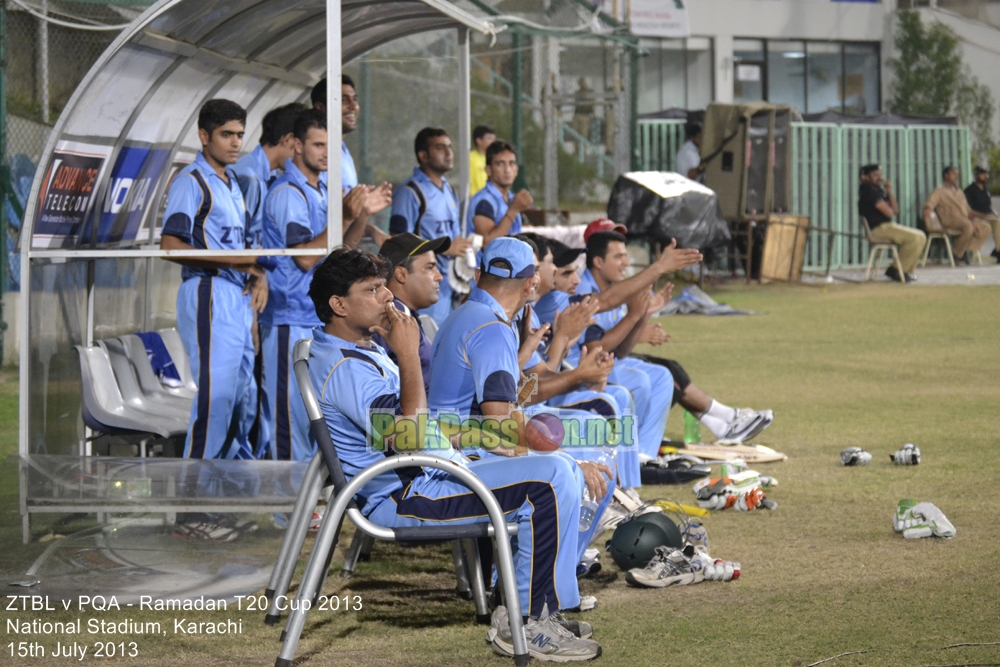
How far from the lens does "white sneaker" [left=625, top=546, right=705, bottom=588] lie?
571 cm

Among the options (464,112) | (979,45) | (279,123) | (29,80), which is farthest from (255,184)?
(979,45)

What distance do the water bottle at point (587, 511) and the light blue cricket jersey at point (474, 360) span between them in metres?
0.56

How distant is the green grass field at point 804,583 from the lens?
482 cm

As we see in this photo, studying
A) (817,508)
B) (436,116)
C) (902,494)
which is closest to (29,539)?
(817,508)

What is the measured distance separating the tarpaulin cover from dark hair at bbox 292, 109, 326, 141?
13.0 meters

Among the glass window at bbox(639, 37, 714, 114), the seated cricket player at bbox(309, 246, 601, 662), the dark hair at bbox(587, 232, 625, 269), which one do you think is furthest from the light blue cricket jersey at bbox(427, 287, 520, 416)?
the glass window at bbox(639, 37, 714, 114)

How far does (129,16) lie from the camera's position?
16172mm

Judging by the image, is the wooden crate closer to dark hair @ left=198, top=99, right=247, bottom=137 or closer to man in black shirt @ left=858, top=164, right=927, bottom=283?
man in black shirt @ left=858, top=164, right=927, bottom=283

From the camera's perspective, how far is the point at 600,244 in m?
8.48

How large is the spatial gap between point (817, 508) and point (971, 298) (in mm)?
13420

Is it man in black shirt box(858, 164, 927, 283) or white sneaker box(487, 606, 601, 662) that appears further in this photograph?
man in black shirt box(858, 164, 927, 283)

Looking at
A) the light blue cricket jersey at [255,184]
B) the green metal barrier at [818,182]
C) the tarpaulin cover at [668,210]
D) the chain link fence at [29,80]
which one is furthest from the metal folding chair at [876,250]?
the light blue cricket jersey at [255,184]

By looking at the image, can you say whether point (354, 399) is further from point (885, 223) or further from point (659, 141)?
point (885, 223)

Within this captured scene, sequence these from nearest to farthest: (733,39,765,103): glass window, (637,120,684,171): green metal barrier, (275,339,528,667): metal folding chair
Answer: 1. (275,339,528,667): metal folding chair
2. (637,120,684,171): green metal barrier
3. (733,39,765,103): glass window
